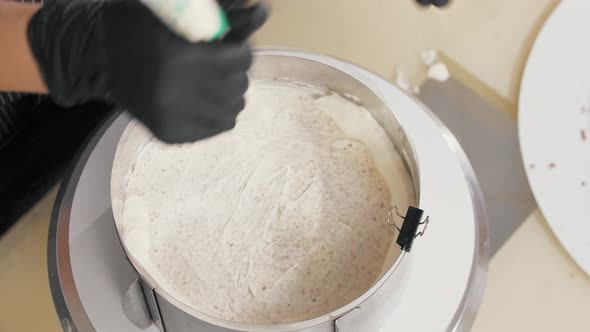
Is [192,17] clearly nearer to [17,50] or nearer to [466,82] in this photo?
[17,50]

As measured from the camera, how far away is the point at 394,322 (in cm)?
71

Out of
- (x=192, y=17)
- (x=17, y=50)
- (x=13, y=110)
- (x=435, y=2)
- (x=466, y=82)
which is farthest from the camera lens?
(x=466, y=82)

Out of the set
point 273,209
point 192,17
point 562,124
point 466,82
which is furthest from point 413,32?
point 192,17

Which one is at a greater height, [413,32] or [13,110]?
[413,32]

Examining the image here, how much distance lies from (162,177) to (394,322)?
15.3 inches

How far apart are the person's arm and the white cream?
23 cm

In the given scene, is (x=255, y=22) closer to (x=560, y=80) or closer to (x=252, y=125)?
(x=252, y=125)

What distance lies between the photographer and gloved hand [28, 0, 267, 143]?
0.51 m

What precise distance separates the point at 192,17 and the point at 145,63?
65 mm

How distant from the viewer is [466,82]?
106 centimetres

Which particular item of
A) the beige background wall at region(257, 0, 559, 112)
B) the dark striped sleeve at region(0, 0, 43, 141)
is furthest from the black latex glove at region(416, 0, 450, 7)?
the dark striped sleeve at region(0, 0, 43, 141)

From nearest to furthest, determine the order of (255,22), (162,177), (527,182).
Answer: (255,22) → (162,177) → (527,182)

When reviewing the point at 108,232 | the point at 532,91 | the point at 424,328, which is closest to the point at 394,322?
the point at 424,328

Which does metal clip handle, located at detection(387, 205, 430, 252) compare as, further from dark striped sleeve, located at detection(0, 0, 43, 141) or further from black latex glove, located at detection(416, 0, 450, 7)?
dark striped sleeve, located at detection(0, 0, 43, 141)
